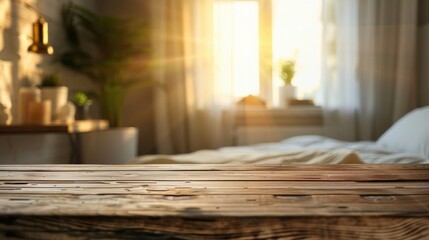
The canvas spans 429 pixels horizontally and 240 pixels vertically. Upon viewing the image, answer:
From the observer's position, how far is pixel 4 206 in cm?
58

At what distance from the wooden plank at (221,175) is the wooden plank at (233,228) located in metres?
0.27

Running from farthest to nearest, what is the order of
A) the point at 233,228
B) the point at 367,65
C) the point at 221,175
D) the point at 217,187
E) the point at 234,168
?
the point at 367,65 < the point at 234,168 < the point at 221,175 < the point at 217,187 < the point at 233,228

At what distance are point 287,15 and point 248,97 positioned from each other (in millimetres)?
745

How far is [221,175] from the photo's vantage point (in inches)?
34.2

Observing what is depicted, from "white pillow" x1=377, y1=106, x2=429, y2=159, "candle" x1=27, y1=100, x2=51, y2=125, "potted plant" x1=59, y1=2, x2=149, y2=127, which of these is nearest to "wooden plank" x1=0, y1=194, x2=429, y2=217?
"candle" x1=27, y1=100, x2=51, y2=125

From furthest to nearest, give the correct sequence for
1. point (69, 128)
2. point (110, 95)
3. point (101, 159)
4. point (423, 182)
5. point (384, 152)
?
point (110, 95), point (101, 159), point (384, 152), point (69, 128), point (423, 182)

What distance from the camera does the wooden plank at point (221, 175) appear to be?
32.3 inches

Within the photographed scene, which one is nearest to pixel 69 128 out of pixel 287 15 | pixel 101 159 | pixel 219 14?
pixel 101 159

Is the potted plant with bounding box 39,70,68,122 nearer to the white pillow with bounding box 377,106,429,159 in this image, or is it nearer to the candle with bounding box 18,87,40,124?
the candle with bounding box 18,87,40,124

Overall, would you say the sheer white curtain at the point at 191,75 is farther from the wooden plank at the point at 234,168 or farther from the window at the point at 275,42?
the wooden plank at the point at 234,168

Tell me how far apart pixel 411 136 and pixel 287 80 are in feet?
4.77

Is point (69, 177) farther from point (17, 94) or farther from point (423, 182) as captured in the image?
point (17, 94)

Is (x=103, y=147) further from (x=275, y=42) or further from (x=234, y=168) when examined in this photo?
(x=275, y=42)

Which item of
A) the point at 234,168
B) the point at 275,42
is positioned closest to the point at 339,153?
the point at 234,168
